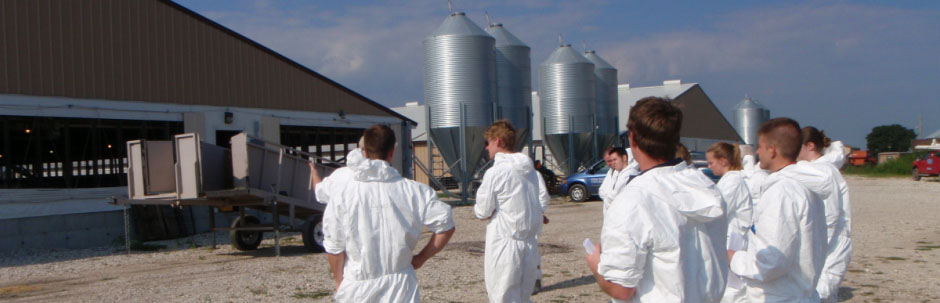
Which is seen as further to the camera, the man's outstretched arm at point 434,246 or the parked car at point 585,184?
the parked car at point 585,184

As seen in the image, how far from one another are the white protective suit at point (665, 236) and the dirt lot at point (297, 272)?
489cm

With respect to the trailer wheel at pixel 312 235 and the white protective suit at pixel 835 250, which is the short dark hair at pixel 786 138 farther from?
the trailer wheel at pixel 312 235

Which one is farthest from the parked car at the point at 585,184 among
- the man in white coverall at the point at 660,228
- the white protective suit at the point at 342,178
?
the man in white coverall at the point at 660,228

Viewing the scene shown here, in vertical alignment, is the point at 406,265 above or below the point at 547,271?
above

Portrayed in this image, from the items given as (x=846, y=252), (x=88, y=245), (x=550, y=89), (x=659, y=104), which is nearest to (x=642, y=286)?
(x=659, y=104)

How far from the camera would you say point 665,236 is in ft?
8.42

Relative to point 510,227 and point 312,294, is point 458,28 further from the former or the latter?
point 510,227

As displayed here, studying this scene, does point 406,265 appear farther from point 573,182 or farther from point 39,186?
point 573,182

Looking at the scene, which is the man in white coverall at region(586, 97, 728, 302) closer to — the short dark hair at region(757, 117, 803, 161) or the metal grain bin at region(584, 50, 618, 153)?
the short dark hair at region(757, 117, 803, 161)

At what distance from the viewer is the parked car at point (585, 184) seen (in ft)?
78.6

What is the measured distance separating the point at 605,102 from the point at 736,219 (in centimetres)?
2851

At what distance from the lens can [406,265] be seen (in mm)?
3838

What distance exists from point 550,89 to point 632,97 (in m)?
19.9

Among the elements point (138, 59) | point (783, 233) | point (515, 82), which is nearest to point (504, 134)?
point (783, 233)
